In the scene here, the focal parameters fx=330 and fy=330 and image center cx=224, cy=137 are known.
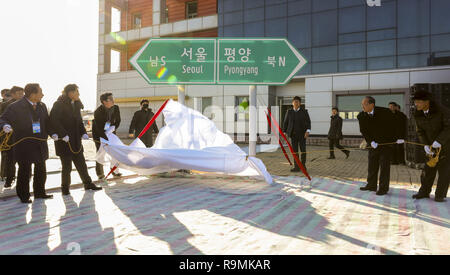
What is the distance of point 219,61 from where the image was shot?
748 cm

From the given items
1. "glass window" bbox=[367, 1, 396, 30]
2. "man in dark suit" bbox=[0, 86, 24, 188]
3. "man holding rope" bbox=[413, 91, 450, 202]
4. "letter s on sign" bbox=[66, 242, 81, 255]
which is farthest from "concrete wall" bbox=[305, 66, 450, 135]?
"letter s on sign" bbox=[66, 242, 81, 255]

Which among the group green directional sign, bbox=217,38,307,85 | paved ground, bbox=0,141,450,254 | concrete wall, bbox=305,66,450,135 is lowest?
paved ground, bbox=0,141,450,254

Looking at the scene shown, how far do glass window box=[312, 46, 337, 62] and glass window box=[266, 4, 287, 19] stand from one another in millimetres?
3408

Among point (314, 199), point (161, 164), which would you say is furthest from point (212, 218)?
point (161, 164)

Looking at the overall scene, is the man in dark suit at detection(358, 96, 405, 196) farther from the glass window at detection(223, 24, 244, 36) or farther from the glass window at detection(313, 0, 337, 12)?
the glass window at detection(223, 24, 244, 36)

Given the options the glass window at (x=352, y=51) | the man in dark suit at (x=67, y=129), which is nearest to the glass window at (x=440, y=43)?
the glass window at (x=352, y=51)

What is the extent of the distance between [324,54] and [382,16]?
3782 millimetres

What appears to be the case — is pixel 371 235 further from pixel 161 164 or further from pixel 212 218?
pixel 161 164

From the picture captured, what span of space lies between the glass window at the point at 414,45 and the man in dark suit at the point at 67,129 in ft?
61.2

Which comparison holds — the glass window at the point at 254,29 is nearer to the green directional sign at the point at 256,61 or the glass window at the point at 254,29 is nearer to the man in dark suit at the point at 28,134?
the green directional sign at the point at 256,61

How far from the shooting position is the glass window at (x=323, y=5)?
20422 millimetres

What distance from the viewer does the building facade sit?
1842 centimetres

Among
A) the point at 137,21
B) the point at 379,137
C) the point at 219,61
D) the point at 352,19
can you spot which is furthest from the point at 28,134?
the point at 137,21

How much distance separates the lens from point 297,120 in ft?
30.6
